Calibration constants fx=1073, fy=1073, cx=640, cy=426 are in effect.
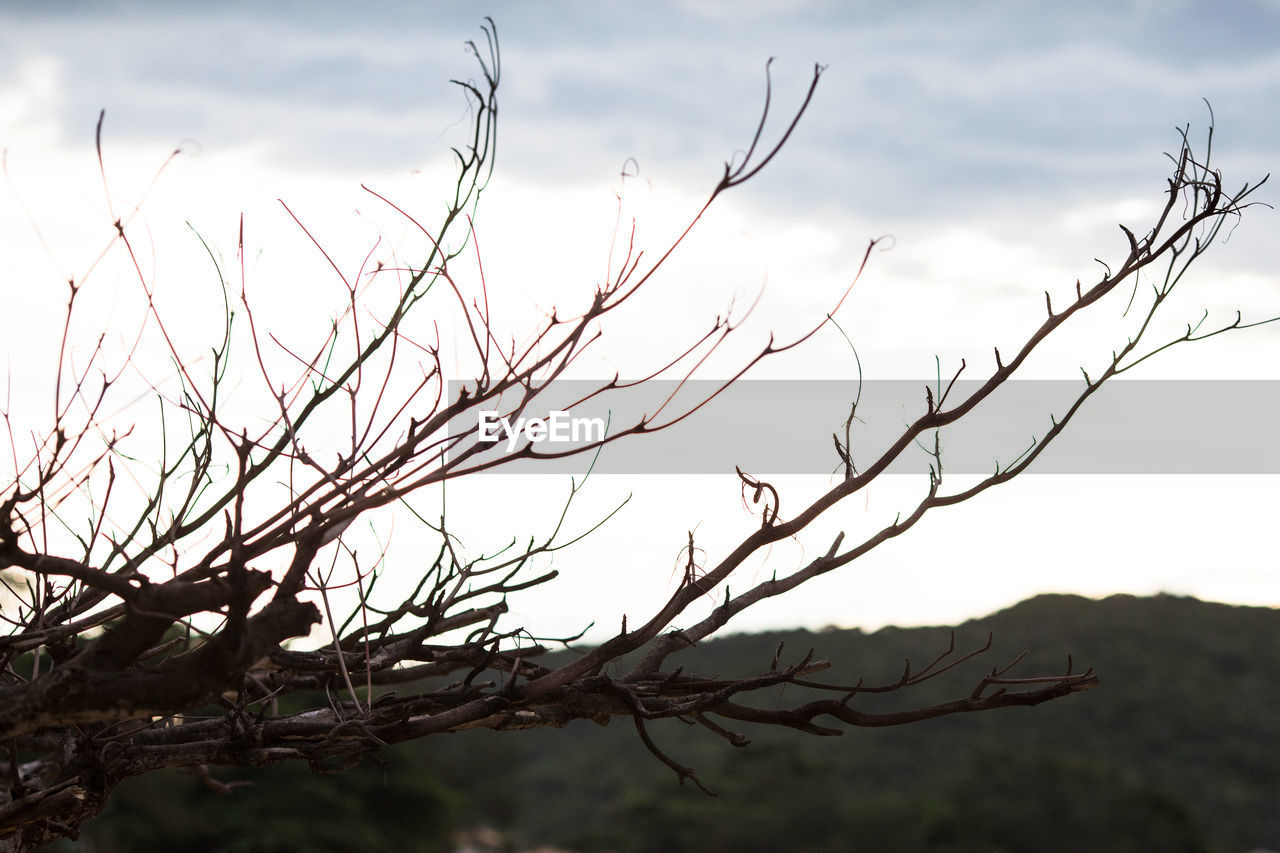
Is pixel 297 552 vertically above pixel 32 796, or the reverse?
pixel 297 552

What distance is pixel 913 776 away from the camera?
4866 cm

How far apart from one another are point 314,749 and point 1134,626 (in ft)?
183

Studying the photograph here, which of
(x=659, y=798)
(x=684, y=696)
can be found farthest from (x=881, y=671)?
(x=684, y=696)

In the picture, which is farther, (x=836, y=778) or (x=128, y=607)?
(x=836, y=778)

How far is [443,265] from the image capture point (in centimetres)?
239

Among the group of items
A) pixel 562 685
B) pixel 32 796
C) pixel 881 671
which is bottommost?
pixel 881 671

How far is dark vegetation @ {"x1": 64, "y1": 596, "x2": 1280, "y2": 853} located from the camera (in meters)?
31.3

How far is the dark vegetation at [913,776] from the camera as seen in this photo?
103 feet

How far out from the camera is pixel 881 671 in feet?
147

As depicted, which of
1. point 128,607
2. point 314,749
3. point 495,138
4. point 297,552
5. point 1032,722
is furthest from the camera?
point 1032,722

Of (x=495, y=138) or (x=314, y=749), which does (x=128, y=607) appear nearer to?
(x=314, y=749)

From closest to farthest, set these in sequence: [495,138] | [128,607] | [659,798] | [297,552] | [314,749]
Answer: [128,607]
[297,552]
[495,138]
[314,749]
[659,798]

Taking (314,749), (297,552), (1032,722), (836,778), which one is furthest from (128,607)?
(1032,722)

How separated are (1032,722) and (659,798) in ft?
66.0
